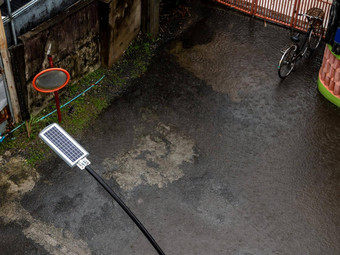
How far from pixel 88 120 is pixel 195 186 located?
2.89 metres

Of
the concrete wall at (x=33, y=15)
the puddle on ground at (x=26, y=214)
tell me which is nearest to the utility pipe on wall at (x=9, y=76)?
the concrete wall at (x=33, y=15)

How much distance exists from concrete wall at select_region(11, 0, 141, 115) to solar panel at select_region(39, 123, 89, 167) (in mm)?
3863

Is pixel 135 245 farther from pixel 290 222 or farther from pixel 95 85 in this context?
pixel 95 85

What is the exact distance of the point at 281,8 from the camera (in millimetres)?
13945

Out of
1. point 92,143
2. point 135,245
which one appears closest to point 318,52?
point 92,143

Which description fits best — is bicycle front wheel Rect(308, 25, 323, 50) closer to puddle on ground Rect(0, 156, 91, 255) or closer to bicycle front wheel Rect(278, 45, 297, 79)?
bicycle front wheel Rect(278, 45, 297, 79)

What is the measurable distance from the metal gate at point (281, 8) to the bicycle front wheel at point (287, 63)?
63.7 inches

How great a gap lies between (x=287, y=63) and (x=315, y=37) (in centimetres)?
194

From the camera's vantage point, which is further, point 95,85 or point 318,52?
point 318,52

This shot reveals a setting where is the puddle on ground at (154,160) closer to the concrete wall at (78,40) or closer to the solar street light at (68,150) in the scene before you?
the concrete wall at (78,40)

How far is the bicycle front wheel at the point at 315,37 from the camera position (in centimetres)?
1313

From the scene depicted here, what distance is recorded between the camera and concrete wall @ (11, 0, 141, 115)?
10062 mm

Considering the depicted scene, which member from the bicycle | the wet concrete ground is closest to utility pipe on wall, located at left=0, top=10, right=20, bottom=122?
the wet concrete ground

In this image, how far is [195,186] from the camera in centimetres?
989
